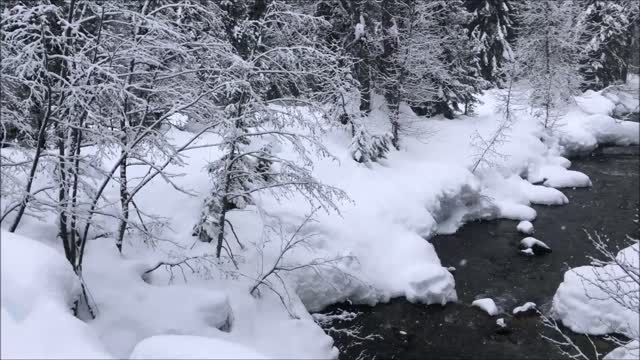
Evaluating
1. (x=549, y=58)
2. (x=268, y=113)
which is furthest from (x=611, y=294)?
(x=549, y=58)

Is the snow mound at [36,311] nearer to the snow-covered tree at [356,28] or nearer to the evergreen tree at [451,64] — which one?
the snow-covered tree at [356,28]

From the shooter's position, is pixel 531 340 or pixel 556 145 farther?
pixel 556 145

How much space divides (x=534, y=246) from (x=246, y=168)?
10034 mm

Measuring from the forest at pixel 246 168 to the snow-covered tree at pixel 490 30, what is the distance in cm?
289

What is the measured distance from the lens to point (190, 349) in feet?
13.1

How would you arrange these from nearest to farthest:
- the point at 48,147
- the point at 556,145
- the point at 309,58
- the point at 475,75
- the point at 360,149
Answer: the point at 48,147, the point at 309,58, the point at 360,149, the point at 556,145, the point at 475,75

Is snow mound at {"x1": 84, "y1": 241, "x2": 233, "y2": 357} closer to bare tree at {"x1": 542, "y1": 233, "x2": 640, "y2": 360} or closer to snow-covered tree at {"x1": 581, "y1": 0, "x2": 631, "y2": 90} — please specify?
bare tree at {"x1": 542, "y1": 233, "x2": 640, "y2": 360}

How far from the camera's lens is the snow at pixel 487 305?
1277 centimetres

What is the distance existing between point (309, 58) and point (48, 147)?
497cm

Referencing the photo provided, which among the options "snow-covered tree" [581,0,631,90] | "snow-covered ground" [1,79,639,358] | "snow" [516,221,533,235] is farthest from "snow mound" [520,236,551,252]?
"snow-covered tree" [581,0,631,90]

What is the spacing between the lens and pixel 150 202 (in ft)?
40.5

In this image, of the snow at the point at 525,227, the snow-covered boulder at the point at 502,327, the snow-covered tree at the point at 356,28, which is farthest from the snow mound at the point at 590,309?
the snow-covered tree at the point at 356,28

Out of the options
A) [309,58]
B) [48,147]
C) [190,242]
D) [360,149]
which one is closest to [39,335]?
[48,147]

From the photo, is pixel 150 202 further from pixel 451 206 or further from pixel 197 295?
pixel 451 206
